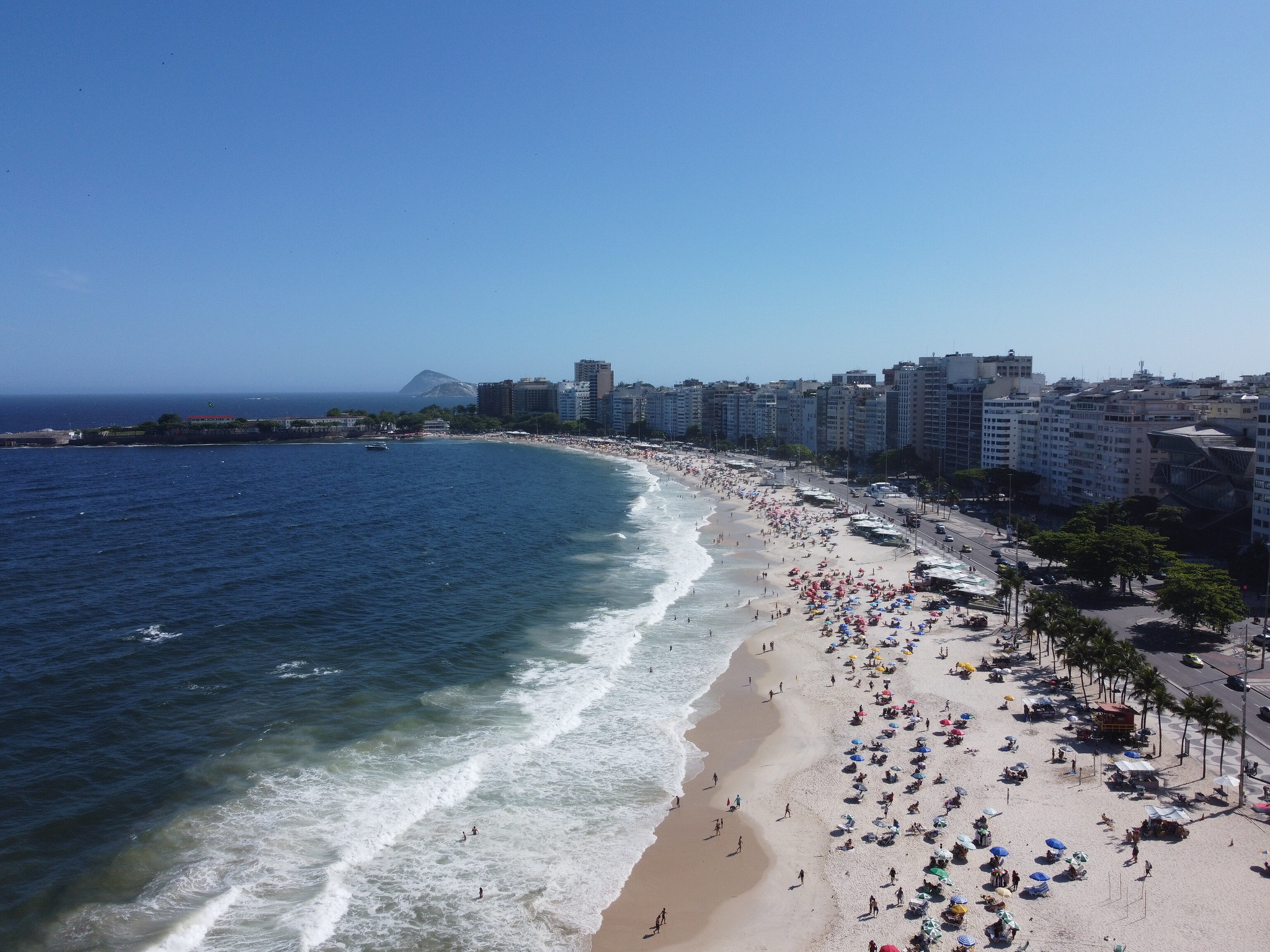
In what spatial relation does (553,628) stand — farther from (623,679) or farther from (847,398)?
(847,398)

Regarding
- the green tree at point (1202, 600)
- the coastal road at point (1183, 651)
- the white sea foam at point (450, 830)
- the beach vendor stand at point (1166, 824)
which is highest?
the green tree at point (1202, 600)

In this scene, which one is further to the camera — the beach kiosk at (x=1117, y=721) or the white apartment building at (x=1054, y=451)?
the white apartment building at (x=1054, y=451)

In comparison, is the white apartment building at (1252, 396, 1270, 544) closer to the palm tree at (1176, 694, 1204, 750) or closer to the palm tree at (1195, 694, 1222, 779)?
the palm tree at (1176, 694, 1204, 750)

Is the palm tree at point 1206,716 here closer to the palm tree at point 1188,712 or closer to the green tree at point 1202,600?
the palm tree at point 1188,712

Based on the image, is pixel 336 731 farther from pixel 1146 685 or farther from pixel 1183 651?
pixel 1183 651

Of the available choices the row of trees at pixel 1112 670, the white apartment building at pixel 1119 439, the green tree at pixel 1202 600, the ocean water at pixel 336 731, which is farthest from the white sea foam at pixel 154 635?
the white apartment building at pixel 1119 439

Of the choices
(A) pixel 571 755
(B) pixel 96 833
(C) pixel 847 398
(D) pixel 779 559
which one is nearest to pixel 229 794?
(B) pixel 96 833
